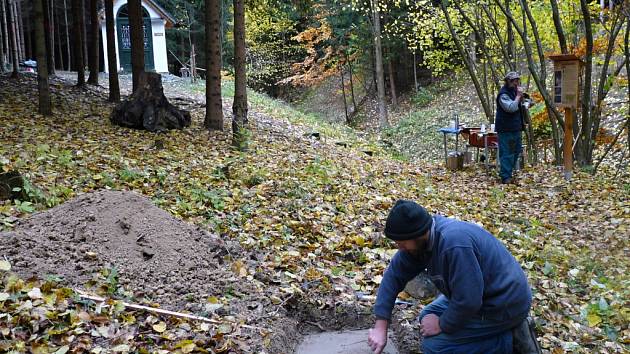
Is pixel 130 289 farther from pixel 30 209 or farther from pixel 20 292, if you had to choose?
pixel 30 209

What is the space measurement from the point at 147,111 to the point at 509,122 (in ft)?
25.4

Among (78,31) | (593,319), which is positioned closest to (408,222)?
(593,319)

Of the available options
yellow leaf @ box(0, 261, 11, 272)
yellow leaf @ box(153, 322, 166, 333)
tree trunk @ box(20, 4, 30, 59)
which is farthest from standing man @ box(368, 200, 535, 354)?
tree trunk @ box(20, 4, 30, 59)

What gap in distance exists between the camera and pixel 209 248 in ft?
18.3

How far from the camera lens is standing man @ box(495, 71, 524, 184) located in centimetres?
1082

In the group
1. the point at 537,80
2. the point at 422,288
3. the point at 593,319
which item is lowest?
the point at 593,319

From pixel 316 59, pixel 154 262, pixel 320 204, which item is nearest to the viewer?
pixel 154 262

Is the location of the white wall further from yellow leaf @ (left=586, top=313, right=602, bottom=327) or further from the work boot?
the work boot

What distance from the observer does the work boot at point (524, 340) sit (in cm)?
356

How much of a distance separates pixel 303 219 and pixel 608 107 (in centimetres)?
1748

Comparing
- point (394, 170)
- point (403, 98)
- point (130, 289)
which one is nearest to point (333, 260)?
point (130, 289)

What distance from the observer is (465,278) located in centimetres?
335

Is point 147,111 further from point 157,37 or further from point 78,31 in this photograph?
point 157,37

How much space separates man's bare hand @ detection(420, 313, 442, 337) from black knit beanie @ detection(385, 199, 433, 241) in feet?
2.28
